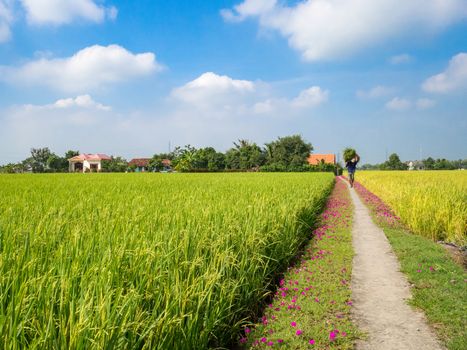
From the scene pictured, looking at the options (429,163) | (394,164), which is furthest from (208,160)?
(429,163)

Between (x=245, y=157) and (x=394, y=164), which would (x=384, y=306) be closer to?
(x=245, y=157)

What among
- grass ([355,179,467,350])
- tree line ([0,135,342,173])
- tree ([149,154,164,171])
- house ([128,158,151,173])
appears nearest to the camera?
grass ([355,179,467,350])

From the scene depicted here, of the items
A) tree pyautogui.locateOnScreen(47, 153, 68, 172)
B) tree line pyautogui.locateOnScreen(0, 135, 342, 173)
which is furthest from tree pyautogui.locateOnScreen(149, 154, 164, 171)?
tree pyautogui.locateOnScreen(47, 153, 68, 172)

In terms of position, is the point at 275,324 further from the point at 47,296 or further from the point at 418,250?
the point at 418,250

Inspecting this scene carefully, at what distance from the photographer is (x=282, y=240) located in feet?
16.0

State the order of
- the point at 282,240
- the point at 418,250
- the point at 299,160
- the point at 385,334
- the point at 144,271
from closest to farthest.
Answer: the point at 144,271 → the point at 385,334 → the point at 282,240 → the point at 418,250 → the point at 299,160

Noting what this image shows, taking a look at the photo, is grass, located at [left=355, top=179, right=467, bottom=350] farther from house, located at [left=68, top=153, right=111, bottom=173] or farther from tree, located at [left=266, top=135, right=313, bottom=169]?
house, located at [left=68, top=153, right=111, bottom=173]

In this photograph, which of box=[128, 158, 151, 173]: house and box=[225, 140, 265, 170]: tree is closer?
box=[225, 140, 265, 170]: tree

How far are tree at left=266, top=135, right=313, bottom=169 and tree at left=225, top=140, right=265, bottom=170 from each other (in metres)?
1.75

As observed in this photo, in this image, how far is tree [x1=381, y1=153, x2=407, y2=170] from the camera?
70.7 m

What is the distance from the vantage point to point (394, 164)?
71.6 metres

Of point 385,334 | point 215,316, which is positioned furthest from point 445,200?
point 215,316

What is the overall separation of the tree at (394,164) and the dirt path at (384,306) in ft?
234

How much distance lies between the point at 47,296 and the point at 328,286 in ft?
10.4
